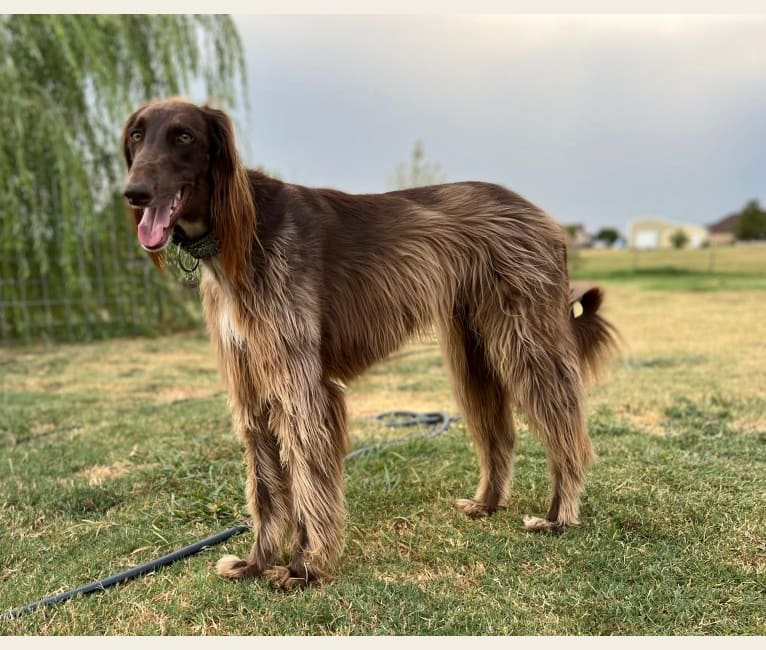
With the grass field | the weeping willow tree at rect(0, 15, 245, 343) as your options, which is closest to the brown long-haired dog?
the grass field

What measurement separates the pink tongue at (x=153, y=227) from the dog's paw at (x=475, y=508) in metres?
2.04

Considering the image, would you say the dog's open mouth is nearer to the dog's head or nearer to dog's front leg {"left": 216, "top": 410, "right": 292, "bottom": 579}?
the dog's head

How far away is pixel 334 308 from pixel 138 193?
93 centimetres

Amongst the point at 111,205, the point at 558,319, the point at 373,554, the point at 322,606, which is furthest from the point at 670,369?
the point at 111,205

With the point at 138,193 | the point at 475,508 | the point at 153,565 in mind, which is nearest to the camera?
the point at 138,193

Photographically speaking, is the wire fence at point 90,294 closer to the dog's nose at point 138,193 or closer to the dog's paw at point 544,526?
the dog's nose at point 138,193

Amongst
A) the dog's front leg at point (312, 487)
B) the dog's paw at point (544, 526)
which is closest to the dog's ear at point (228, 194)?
the dog's front leg at point (312, 487)

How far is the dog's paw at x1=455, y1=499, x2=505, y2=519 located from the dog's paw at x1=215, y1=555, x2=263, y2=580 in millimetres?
1124

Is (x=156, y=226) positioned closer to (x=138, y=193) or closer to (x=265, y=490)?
(x=138, y=193)

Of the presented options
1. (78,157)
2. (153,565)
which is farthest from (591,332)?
(78,157)

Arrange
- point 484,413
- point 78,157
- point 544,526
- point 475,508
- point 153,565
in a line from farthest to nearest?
1. point 78,157
2. point 484,413
3. point 475,508
4. point 544,526
5. point 153,565

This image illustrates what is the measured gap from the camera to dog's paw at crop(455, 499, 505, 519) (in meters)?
3.40

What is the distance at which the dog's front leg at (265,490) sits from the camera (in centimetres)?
290

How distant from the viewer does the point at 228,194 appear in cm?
255
